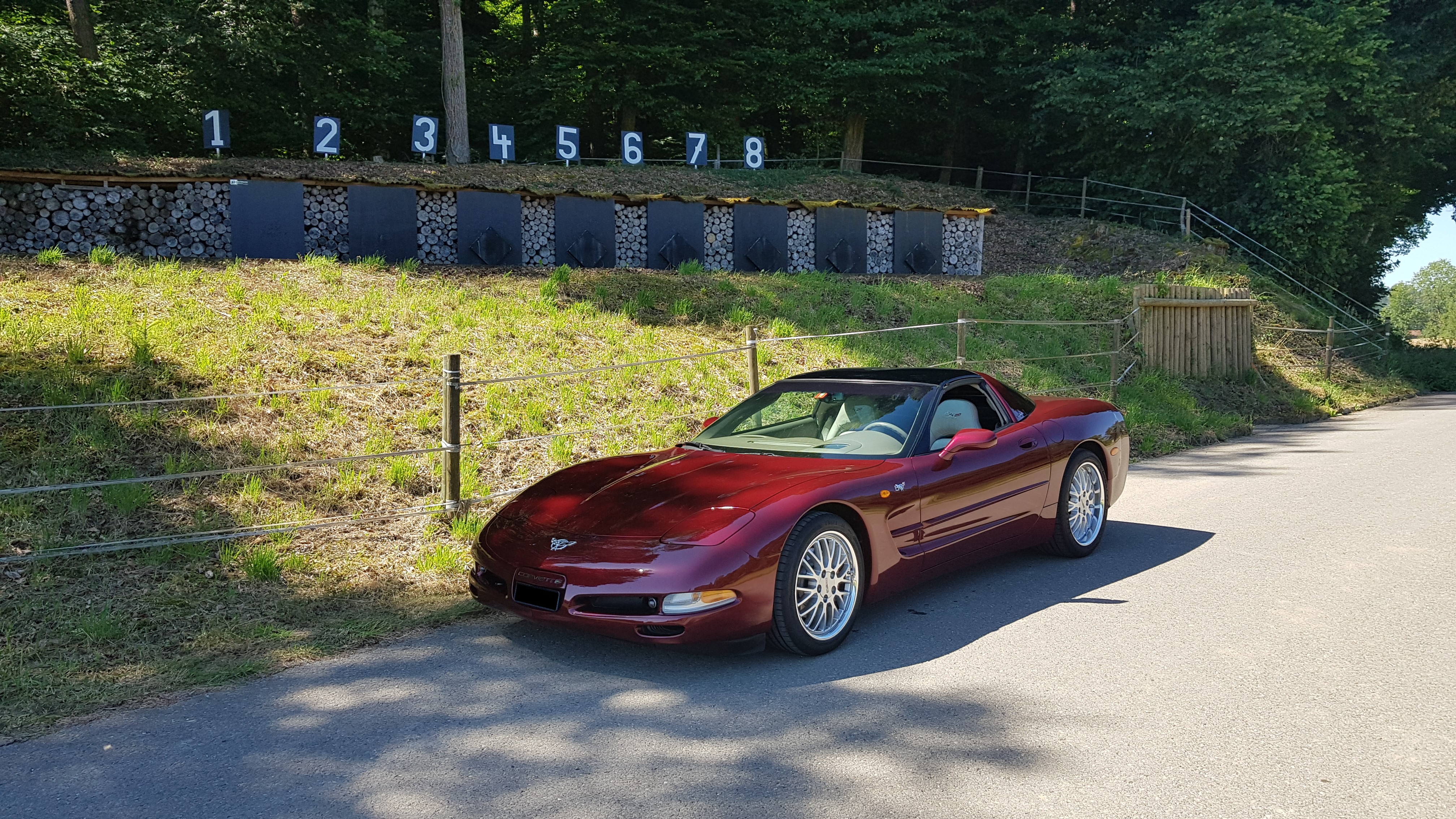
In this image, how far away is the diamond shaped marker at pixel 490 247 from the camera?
52.6ft

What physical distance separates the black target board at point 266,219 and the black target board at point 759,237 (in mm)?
7385

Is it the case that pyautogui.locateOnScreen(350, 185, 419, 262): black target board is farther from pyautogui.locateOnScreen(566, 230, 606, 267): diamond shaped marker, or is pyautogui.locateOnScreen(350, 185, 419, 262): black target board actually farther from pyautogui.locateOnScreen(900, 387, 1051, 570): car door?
pyautogui.locateOnScreen(900, 387, 1051, 570): car door

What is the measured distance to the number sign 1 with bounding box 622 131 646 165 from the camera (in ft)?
72.6

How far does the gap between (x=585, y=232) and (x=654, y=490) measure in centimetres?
1255

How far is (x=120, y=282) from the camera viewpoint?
10.5m

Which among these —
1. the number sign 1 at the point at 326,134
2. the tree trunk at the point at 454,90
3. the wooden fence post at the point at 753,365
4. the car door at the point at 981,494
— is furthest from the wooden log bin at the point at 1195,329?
the tree trunk at the point at 454,90

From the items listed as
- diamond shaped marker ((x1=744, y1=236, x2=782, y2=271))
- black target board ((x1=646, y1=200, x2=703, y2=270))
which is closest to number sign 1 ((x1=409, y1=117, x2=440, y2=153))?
black target board ((x1=646, y1=200, x2=703, y2=270))

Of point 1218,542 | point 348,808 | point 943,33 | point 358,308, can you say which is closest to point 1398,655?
point 1218,542

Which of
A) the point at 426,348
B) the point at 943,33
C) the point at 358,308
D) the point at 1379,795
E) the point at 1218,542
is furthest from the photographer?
the point at 943,33

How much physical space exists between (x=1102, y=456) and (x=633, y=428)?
423cm

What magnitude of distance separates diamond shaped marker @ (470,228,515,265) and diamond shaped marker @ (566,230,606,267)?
3.74 feet

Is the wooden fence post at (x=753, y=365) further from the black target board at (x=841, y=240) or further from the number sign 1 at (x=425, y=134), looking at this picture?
the number sign 1 at (x=425, y=134)

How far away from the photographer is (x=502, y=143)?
20266mm

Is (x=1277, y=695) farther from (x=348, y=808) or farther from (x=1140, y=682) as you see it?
(x=348, y=808)
